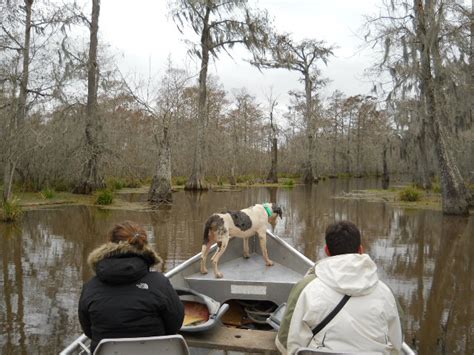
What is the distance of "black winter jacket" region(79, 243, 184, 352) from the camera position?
2416 millimetres

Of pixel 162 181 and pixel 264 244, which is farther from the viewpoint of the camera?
pixel 162 181

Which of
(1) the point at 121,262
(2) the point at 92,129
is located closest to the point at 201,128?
(2) the point at 92,129

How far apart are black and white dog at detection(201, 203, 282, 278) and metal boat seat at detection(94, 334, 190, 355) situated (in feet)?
8.81

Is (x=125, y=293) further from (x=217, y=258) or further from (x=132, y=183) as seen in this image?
(x=132, y=183)

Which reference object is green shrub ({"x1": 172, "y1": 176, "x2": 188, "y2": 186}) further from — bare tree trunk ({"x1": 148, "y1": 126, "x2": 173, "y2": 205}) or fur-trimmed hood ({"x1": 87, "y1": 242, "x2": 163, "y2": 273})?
fur-trimmed hood ({"x1": 87, "y1": 242, "x2": 163, "y2": 273})

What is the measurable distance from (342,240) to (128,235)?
3.87 ft

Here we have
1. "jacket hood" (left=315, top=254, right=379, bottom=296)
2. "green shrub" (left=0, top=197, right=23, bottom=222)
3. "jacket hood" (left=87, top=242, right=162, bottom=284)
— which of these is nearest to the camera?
"jacket hood" (left=315, top=254, right=379, bottom=296)

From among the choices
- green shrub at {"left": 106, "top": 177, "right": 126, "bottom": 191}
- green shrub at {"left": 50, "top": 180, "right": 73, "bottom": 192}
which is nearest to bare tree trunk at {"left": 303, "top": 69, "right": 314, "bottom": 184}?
green shrub at {"left": 106, "top": 177, "right": 126, "bottom": 191}

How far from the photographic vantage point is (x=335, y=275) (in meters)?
2.18

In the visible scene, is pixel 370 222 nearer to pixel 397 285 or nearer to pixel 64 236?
pixel 397 285

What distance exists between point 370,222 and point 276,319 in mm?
10019

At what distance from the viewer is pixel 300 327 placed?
7.45ft

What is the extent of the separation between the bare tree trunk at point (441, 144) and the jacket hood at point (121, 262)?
13886mm

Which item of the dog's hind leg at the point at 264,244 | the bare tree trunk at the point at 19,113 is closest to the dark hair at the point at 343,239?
the dog's hind leg at the point at 264,244
